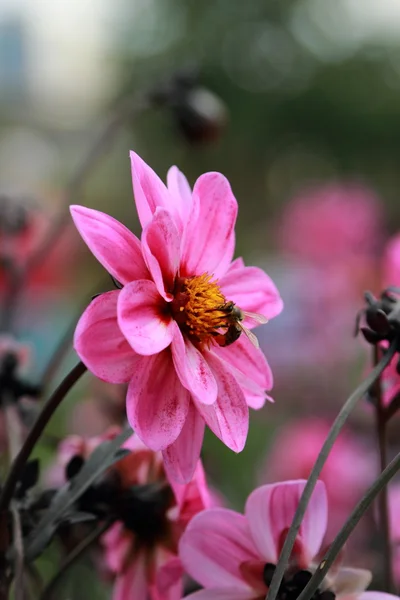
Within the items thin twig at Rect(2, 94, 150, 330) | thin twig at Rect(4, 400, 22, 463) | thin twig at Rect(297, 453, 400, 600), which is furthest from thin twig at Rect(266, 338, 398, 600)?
thin twig at Rect(2, 94, 150, 330)

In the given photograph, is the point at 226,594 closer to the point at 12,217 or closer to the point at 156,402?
the point at 156,402

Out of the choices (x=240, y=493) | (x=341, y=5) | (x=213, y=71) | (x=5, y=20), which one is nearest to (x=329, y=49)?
(x=341, y=5)

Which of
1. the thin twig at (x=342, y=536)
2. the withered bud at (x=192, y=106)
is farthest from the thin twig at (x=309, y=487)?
the withered bud at (x=192, y=106)

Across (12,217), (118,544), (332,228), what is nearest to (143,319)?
(118,544)

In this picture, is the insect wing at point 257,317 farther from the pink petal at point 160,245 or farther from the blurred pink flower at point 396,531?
the blurred pink flower at point 396,531

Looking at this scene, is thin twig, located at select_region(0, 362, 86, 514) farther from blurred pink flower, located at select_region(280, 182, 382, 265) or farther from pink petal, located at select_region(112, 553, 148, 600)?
blurred pink flower, located at select_region(280, 182, 382, 265)

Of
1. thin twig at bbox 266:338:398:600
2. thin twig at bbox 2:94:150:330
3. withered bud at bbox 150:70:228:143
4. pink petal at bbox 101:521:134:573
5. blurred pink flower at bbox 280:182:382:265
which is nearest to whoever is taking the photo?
thin twig at bbox 266:338:398:600
